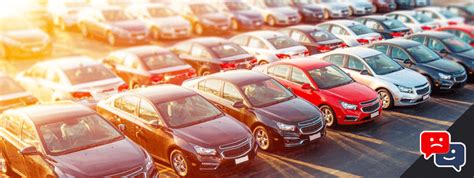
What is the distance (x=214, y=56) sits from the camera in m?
16.8

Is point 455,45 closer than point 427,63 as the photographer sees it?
No

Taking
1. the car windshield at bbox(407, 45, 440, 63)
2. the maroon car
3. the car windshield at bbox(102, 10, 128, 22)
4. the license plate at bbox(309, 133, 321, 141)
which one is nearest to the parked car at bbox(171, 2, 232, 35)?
the car windshield at bbox(102, 10, 128, 22)

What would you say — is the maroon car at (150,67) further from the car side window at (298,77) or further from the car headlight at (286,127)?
the car headlight at (286,127)

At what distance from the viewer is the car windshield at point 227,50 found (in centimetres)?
1688

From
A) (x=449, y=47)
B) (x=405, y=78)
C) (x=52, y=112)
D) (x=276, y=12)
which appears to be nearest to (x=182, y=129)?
(x=52, y=112)

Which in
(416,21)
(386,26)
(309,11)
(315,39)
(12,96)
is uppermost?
(12,96)

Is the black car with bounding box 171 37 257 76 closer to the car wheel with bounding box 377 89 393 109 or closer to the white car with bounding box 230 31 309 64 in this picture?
the white car with bounding box 230 31 309 64

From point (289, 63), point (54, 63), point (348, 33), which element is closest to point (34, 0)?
point (54, 63)

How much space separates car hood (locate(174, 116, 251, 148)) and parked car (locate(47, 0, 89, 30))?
19.8 m

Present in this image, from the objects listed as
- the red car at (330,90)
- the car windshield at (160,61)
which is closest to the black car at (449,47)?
the red car at (330,90)

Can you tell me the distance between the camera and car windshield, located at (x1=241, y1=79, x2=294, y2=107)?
11.7m

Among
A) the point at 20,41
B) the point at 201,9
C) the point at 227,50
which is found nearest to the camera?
the point at 227,50

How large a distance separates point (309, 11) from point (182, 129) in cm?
2214

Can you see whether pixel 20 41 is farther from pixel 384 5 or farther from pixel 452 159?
pixel 384 5
